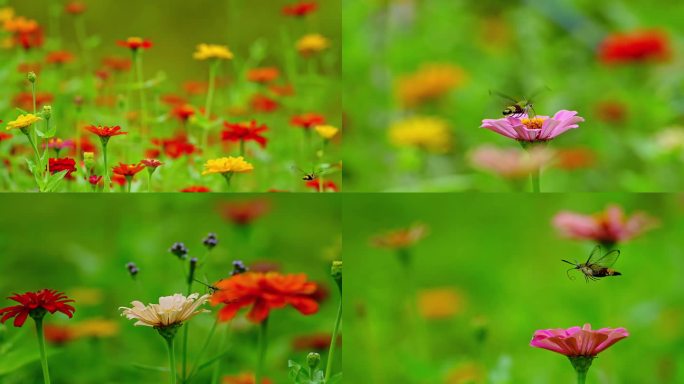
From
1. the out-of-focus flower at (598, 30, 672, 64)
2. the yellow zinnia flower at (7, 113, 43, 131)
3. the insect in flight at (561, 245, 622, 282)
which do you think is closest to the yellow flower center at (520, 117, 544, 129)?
the insect in flight at (561, 245, 622, 282)

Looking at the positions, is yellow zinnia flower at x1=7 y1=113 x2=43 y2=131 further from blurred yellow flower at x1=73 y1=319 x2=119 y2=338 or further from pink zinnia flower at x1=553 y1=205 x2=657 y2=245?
pink zinnia flower at x1=553 y1=205 x2=657 y2=245

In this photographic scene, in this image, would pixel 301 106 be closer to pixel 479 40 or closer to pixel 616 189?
pixel 616 189

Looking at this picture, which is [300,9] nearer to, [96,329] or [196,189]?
[196,189]

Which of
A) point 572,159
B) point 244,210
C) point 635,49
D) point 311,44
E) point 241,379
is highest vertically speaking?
point 635,49

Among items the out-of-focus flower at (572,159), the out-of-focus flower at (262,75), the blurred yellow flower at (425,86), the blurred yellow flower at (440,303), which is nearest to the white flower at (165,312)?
the out-of-focus flower at (262,75)

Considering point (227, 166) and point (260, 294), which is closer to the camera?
point (260, 294)

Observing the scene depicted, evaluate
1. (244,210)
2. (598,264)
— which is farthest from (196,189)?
(598,264)

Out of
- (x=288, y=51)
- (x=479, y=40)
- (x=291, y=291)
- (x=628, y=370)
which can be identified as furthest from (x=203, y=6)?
(x=479, y=40)
